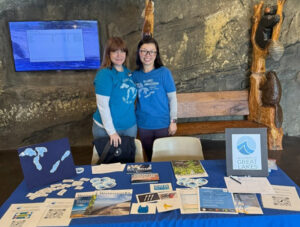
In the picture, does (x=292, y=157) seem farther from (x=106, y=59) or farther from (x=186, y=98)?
(x=106, y=59)

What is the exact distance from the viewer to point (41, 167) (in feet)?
4.09

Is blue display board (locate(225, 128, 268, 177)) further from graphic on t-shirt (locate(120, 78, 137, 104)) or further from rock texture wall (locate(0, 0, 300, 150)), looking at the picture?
rock texture wall (locate(0, 0, 300, 150))

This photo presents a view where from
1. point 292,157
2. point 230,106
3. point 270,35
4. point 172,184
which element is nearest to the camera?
point 172,184

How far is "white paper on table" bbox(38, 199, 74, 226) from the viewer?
3.15 feet

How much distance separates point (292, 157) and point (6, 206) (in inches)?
121

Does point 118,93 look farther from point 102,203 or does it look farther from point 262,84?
point 262,84

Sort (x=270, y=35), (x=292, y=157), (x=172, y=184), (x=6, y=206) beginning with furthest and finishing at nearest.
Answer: (x=270, y=35) < (x=292, y=157) < (x=172, y=184) < (x=6, y=206)

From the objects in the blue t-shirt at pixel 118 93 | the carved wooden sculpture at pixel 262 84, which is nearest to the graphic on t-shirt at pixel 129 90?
the blue t-shirt at pixel 118 93

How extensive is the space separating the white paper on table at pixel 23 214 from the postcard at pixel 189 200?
63 centimetres

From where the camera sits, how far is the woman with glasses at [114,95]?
167 centimetres

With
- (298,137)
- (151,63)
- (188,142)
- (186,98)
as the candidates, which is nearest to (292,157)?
(298,137)

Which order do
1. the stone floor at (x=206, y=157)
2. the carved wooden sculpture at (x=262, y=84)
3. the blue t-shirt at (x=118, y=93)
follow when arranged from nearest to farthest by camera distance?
the blue t-shirt at (x=118, y=93) < the stone floor at (x=206, y=157) < the carved wooden sculpture at (x=262, y=84)

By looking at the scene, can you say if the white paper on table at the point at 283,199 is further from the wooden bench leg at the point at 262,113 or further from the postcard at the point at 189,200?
the wooden bench leg at the point at 262,113

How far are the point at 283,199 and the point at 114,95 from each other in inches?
47.9
